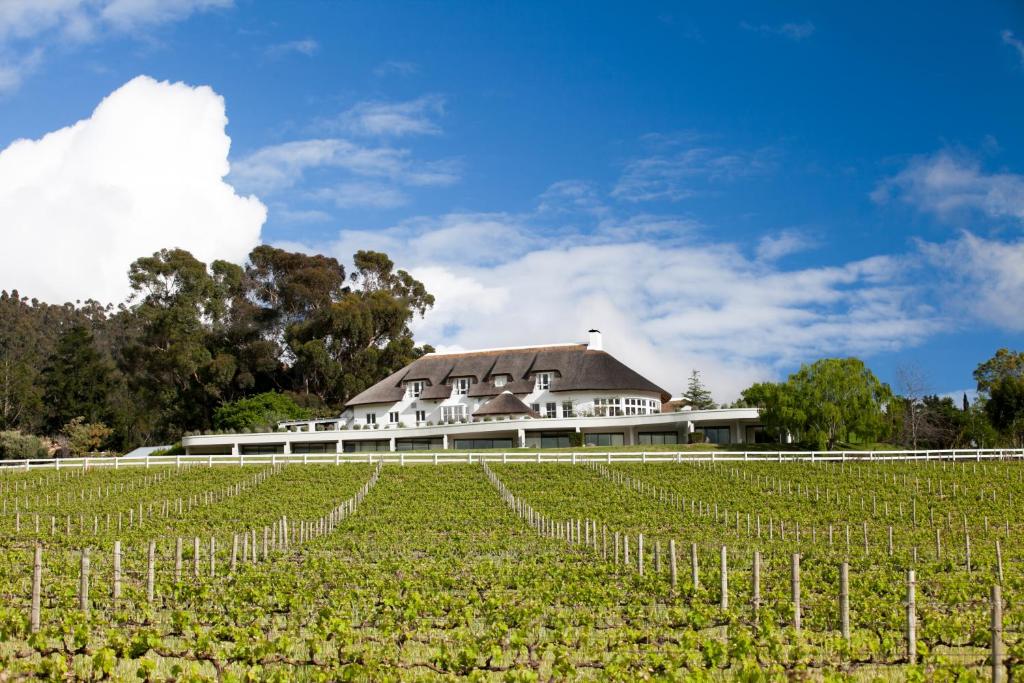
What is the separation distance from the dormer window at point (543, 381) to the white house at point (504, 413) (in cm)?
7

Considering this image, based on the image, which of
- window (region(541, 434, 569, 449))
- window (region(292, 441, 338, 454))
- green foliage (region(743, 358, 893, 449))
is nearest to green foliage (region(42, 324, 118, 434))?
window (region(292, 441, 338, 454))

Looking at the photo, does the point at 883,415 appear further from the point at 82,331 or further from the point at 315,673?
the point at 82,331

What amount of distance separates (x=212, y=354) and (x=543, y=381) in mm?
26624

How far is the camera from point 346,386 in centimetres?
7794

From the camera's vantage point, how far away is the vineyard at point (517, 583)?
11297mm

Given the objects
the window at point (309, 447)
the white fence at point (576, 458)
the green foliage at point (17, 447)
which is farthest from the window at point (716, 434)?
the green foliage at point (17, 447)

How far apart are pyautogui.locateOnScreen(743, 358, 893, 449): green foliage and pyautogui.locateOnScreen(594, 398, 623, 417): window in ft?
40.1

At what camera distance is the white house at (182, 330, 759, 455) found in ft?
208

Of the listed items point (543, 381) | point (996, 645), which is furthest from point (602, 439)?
point (996, 645)

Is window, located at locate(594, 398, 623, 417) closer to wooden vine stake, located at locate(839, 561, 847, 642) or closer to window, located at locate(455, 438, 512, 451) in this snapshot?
window, located at locate(455, 438, 512, 451)

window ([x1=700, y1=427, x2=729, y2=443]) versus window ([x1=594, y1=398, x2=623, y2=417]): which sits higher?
window ([x1=594, y1=398, x2=623, y2=417])

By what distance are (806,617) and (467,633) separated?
15.7 ft

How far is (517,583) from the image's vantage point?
17.5m

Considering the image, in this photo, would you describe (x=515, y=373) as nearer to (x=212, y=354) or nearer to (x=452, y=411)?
(x=452, y=411)
